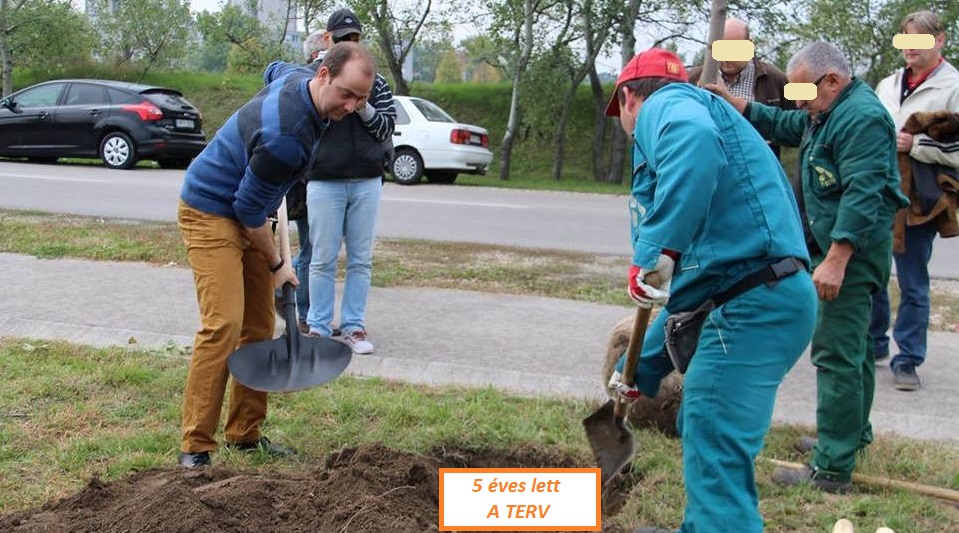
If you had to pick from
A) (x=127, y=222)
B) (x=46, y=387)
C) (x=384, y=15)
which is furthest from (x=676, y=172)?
(x=384, y=15)

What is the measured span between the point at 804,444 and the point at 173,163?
16953 mm

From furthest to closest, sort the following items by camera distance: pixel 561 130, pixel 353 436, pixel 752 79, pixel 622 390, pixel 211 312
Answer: pixel 561 130, pixel 752 79, pixel 353 436, pixel 211 312, pixel 622 390

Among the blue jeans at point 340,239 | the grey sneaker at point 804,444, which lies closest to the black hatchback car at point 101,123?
the blue jeans at point 340,239

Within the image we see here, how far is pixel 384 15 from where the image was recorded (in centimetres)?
2394

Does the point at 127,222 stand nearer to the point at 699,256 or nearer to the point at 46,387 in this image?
the point at 46,387

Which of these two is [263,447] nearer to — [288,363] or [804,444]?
[288,363]

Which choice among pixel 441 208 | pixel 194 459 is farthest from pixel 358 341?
pixel 441 208

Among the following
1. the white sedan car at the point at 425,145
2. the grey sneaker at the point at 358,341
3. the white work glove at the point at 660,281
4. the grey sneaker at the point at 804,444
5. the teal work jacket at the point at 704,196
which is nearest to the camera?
the teal work jacket at the point at 704,196

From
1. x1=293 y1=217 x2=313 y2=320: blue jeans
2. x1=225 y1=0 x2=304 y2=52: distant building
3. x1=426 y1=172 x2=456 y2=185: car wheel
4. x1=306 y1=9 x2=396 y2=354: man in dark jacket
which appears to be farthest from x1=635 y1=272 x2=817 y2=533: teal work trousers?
x1=225 y1=0 x2=304 y2=52: distant building

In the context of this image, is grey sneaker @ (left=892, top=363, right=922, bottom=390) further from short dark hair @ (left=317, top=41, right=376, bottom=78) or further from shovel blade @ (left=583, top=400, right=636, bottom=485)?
short dark hair @ (left=317, top=41, right=376, bottom=78)

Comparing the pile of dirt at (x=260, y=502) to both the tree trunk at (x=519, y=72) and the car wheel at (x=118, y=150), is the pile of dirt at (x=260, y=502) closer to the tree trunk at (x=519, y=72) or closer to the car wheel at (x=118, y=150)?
the car wheel at (x=118, y=150)

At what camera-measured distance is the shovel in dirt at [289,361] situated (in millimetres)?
4043

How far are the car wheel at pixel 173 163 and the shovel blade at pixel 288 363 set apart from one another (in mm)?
15575

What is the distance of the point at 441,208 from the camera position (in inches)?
530
